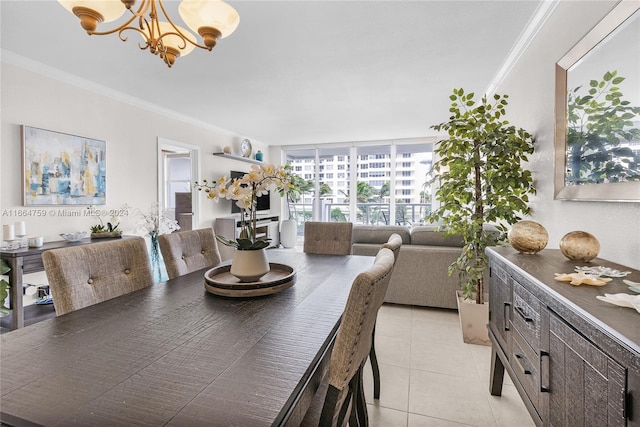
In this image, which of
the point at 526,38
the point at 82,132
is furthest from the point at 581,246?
the point at 82,132

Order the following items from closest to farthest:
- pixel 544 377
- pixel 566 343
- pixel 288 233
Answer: pixel 566 343, pixel 544 377, pixel 288 233

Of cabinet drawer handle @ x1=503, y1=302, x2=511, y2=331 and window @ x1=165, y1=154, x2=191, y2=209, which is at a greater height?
window @ x1=165, y1=154, x2=191, y2=209

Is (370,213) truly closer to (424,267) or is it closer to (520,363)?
(424,267)

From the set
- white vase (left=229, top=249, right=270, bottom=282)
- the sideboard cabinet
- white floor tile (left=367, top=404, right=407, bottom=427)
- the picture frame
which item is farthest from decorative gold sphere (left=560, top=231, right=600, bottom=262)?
the picture frame

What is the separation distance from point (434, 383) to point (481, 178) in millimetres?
1557

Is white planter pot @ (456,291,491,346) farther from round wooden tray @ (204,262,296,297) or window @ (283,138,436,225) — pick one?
window @ (283,138,436,225)

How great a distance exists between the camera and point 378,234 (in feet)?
11.0

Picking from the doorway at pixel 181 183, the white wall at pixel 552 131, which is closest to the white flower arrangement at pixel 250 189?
the white wall at pixel 552 131

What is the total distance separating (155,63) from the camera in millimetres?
2965

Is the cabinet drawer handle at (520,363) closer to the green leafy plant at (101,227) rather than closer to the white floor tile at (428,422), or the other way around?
the white floor tile at (428,422)

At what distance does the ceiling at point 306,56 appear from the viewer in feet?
7.22

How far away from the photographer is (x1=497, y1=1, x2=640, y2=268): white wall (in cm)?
130

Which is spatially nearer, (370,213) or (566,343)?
(566,343)

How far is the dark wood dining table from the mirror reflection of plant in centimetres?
128
